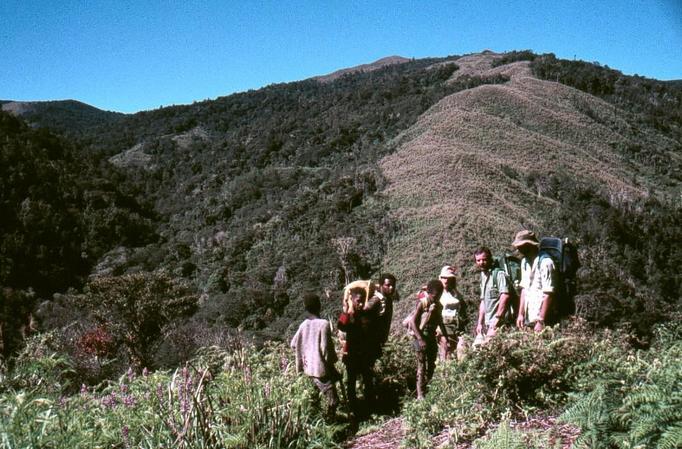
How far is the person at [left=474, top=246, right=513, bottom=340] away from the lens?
4.98 m

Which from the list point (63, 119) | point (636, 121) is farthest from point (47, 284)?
point (63, 119)

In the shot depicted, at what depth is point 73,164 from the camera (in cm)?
5772

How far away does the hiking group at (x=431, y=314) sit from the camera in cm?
454

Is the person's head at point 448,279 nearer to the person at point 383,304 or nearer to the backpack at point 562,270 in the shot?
the person at point 383,304

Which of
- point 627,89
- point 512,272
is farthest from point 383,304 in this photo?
point 627,89

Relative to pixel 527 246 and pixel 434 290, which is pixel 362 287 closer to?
pixel 434 290

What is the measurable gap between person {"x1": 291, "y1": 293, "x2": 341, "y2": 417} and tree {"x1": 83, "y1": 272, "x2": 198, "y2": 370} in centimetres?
1834

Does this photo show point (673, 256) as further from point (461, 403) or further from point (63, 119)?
point (63, 119)

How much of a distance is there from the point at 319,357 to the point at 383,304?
939mm

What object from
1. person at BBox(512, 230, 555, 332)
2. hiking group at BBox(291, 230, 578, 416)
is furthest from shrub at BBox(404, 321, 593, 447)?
person at BBox(512, 230, 555, 332)

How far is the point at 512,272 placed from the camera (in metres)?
5.11

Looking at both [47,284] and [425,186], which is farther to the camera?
[47,284]

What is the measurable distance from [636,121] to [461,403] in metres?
51.7

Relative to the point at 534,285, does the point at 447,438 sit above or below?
below
